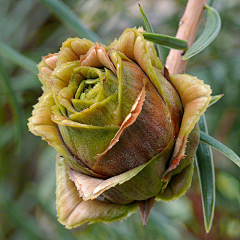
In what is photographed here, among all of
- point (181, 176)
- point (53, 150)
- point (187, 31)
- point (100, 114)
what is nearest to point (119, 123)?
point (100, 114)

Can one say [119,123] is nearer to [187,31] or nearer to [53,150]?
[187,31]

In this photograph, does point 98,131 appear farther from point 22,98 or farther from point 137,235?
point 22,98

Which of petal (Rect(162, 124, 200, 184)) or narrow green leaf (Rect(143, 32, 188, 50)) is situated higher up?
narrow green leaf (Rect(143, 32, 188, 50))

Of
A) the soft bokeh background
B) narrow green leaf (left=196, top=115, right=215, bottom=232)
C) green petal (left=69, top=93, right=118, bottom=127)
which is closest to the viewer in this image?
green petal (left=69, top=93, right=118, bottom=127)

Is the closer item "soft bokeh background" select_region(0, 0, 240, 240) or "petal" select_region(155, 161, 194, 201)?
"petal" select_region(155, 161, 194, 201)

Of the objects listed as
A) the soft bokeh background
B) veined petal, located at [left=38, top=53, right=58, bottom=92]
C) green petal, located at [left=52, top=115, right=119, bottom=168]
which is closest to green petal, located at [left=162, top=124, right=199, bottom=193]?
green petal, located at [left=52, top=115, right=119, bottom=168]

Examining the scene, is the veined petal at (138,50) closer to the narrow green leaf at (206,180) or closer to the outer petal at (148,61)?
the outer petal at (148,61)

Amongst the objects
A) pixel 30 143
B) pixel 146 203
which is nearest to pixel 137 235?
pixel 146 203

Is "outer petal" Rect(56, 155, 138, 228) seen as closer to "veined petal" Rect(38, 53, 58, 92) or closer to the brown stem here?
"veined petal" Rect(38, 53, 58, 92)
